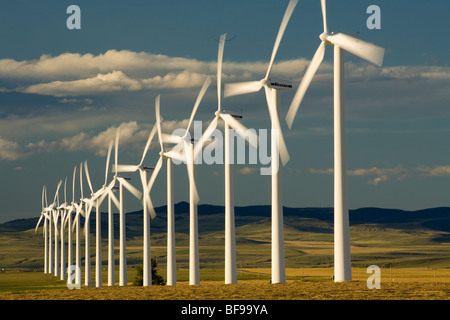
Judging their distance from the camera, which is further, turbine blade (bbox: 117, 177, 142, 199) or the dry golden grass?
turbine blade (bbox: 117, 177, 142, 199)

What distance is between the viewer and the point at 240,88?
80.3 meters

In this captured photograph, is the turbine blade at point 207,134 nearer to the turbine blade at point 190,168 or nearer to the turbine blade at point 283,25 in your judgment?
the turbine blade at point 190,168

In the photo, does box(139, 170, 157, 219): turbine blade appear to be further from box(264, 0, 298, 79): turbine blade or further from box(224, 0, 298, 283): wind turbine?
box(264, 0, 298, 79): turbine blade

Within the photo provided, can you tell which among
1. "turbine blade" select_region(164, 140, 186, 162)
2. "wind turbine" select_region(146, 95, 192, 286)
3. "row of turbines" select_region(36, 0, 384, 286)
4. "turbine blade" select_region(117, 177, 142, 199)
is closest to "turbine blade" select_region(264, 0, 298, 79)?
"row of turbines" select_region(36, 0, 384, 286)

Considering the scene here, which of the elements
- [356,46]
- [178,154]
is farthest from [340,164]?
[178,154]

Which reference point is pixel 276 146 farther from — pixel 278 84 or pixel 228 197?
pixel 228 197

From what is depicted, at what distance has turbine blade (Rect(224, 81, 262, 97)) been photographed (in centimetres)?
7812

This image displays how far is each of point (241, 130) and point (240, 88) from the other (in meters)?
4.33

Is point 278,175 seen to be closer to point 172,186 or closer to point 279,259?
point 279,259

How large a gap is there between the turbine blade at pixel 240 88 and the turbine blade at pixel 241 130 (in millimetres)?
3428

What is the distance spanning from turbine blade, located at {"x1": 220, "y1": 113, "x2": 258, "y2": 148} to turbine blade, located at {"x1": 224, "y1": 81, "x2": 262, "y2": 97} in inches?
135
